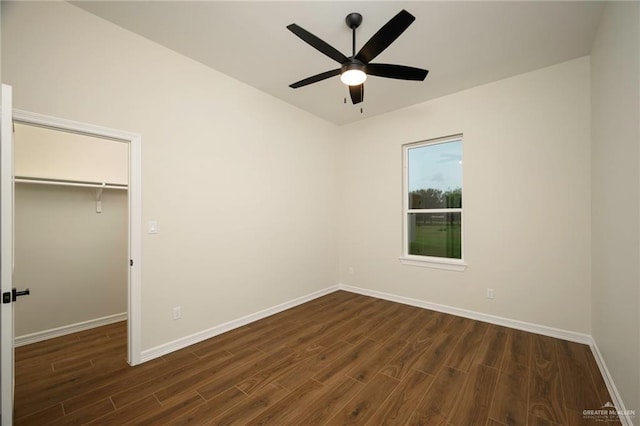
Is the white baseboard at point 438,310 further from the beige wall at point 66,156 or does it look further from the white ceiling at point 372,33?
the white ceiling at point 372,33

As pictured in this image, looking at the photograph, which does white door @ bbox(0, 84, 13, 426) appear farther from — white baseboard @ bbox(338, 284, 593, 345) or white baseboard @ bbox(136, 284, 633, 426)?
white baseboard @ bbox(338, 284, 593, 345)

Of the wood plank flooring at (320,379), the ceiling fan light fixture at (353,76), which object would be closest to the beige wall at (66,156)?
the wood plank flooring at (320,379)

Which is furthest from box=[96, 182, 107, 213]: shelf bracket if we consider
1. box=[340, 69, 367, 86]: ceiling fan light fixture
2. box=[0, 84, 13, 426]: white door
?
box=[340, 69, 367, 86]: ceiling fan light fixture

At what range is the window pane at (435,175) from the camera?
146 inches

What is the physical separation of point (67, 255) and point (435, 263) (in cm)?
469

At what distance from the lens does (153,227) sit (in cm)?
256

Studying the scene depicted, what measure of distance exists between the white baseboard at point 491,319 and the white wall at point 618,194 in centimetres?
27

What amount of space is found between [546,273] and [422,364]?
1.86m

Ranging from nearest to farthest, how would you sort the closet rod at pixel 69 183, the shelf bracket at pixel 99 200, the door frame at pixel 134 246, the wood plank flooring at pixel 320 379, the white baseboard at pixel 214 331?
Result: the wood plank flooring at pixel 320 379 → the door frame at pixel 134 246 → the white baseboard at pixel 214 331 → the closet rod at pixel 69 183 → the shelf bracket at pixel 99 200

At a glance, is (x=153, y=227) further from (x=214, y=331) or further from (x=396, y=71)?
(x=396, y=71)

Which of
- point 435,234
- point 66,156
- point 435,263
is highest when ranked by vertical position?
point 66,156

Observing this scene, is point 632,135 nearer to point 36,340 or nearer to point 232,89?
point 232,89

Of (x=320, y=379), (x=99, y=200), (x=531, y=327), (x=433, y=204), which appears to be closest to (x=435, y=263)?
(x=433, y=204)

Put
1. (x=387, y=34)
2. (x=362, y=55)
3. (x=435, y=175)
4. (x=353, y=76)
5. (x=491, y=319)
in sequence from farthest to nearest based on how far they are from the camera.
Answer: (x=435, y=175)
(x=491, y=319)
(x=353, y=76)
(x=362, y=55)
(x=387, y=34)
